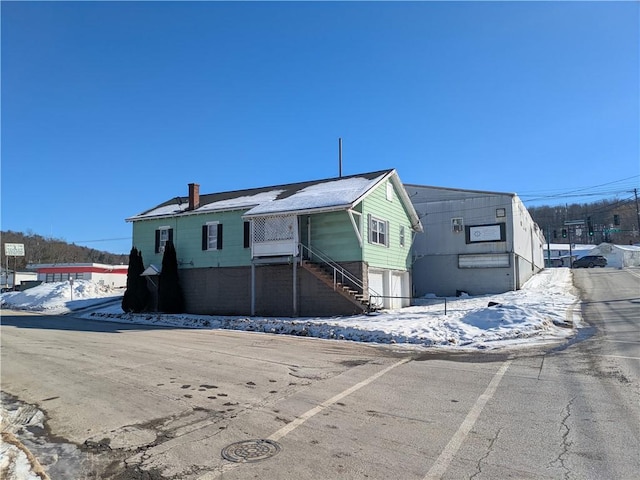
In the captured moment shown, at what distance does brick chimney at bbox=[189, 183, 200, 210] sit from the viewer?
28.3 m

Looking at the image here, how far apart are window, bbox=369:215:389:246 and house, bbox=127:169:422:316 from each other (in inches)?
2.1

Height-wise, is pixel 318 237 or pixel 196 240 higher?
pixel 196 240

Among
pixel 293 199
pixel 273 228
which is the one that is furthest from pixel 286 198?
pixel 273 228

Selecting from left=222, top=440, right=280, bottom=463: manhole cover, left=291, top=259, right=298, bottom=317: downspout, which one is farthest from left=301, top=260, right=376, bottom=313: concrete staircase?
left=222, top=440, right=280, bottom=463: manhole cover

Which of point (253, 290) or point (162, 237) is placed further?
point (162, 237)

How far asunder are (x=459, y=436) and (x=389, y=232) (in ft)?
66.0

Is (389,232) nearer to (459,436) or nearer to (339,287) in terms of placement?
(339,287)

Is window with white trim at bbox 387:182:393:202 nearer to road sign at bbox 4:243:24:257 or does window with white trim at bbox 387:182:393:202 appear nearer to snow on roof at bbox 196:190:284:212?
snow on roof at bbox 196:190:284:212

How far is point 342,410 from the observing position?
6750mm

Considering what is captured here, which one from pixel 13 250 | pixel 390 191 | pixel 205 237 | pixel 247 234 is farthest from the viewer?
pixel 13 250

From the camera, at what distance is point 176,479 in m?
4.56

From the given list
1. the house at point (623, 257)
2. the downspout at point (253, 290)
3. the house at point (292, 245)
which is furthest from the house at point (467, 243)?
the house at point (623, 257)

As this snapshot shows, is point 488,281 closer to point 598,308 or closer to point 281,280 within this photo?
point 598,308

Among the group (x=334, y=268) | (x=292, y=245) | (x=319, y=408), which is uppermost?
(x=292, y=245)
